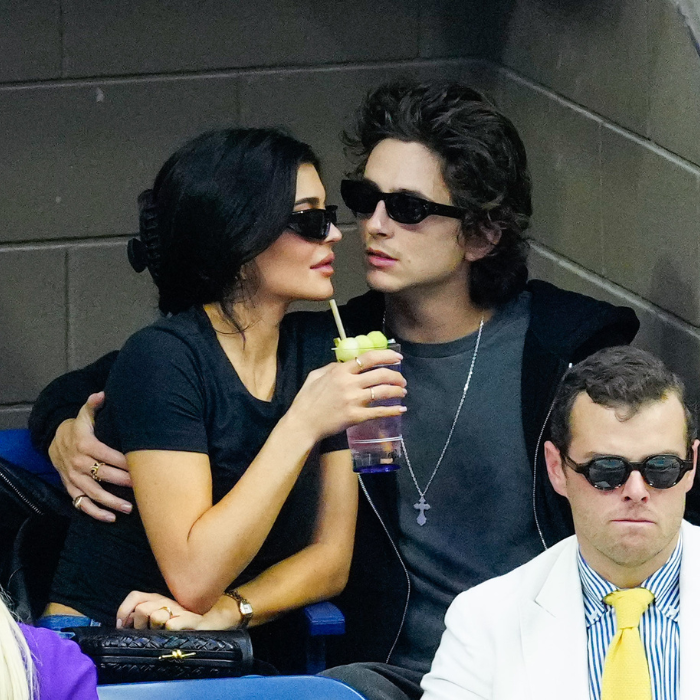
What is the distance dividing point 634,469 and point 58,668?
111cm

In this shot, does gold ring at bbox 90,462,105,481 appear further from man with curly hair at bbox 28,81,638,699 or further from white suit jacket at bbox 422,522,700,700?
white suit jacket at bbox 422,522,700,700

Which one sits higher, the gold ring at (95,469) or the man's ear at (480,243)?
the man's ear at (480,243)

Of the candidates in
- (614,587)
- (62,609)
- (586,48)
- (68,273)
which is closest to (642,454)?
(614,587)

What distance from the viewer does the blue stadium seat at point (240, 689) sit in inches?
93.2

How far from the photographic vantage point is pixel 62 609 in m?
3.00

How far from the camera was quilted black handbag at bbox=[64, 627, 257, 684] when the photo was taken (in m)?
2.53

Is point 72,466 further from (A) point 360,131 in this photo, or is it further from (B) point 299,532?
(A) point 360,131

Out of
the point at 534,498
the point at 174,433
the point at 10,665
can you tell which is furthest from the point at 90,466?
the point at 10,665

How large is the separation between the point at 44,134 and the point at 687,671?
2813 mm

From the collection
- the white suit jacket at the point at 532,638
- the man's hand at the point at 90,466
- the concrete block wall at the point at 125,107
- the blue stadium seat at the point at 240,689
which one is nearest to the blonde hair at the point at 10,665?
the blue stadium seat at the point at 240,689

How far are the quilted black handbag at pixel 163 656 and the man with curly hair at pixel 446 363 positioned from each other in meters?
0.65

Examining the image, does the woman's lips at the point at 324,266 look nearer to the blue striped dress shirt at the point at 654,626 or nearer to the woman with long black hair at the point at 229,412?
the woman with long black hair at the point at 229,412

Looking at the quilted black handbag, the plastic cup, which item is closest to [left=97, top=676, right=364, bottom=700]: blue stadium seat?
the quilted black handbag

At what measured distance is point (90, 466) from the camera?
3.09 metres
